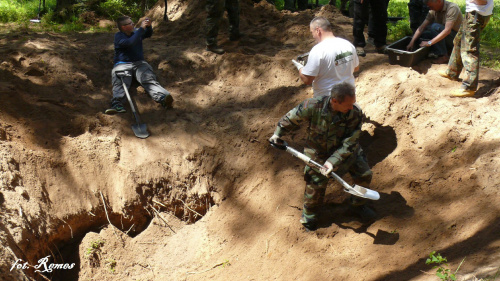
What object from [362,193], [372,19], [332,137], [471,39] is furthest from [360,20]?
[362,193]

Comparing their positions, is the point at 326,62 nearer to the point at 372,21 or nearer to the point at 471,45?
the point at 471,45

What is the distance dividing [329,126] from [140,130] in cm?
296

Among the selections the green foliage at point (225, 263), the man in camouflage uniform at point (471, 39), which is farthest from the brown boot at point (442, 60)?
the green foliage at point (225, 263)

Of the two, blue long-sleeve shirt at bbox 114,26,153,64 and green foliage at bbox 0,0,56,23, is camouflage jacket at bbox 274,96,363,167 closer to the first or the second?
blue long-sleeve shirt at bbox 114,26,153,64

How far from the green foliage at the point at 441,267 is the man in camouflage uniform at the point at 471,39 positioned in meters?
2.43

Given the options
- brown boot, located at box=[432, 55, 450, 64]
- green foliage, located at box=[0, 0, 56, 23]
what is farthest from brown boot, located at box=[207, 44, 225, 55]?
green foliage, located at box=[0, 0, 56, 23]

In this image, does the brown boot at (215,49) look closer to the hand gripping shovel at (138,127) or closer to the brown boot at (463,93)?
the hand gripping shovel at (138,127)

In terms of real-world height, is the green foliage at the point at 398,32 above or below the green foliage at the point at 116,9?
below

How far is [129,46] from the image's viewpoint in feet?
22.1

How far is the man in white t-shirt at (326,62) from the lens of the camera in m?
4.51

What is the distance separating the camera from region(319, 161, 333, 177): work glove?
4.16m

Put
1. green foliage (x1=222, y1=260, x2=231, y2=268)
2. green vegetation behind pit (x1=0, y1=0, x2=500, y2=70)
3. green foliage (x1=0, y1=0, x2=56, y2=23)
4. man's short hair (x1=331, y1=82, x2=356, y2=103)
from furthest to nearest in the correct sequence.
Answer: green foliage (x1=0, y1=0, x2=56, y2=23) < green vegetation behind pit (x1=0, y1=0, x2=500, y2=70) < green foliage (x1=222, y1=260, x2=231, y2=268) < man's short hair (x1=331, y1=82, x2=356, y2=103)

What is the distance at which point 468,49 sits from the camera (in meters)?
5.31

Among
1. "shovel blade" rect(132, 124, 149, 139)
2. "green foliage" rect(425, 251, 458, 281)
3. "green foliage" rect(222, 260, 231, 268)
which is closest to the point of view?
"green foliage" rect(425, 251, 458, 281)
